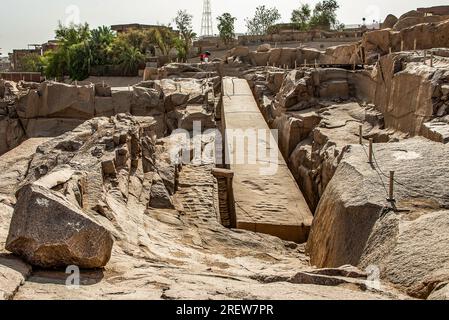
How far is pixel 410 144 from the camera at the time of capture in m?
7.26

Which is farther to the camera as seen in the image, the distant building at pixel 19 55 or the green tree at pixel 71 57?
the distant building at pixel 19 55

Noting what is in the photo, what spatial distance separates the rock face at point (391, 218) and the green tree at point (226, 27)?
40744mm

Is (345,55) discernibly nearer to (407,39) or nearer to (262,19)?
(407,39)

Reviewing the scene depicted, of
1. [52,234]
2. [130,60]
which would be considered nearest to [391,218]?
[52,234]

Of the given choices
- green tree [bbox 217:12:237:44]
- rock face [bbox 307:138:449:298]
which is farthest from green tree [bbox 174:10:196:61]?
rock face [bbox 307:138:449:298]

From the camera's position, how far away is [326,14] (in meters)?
53.8

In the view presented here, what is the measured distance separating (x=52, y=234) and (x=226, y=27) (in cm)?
4505

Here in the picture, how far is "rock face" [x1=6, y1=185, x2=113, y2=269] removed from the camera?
3816mm

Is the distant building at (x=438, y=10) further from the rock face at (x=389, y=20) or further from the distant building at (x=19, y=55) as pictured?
the distant building at (x=19, y=55)

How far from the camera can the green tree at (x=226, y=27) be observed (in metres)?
46.6

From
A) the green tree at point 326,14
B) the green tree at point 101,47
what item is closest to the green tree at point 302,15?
the green tree at point 326,14

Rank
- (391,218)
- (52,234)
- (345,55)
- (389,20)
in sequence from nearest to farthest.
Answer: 1. (52,234)
2. (391,218)
3. (345,55)
4. (389,20)
